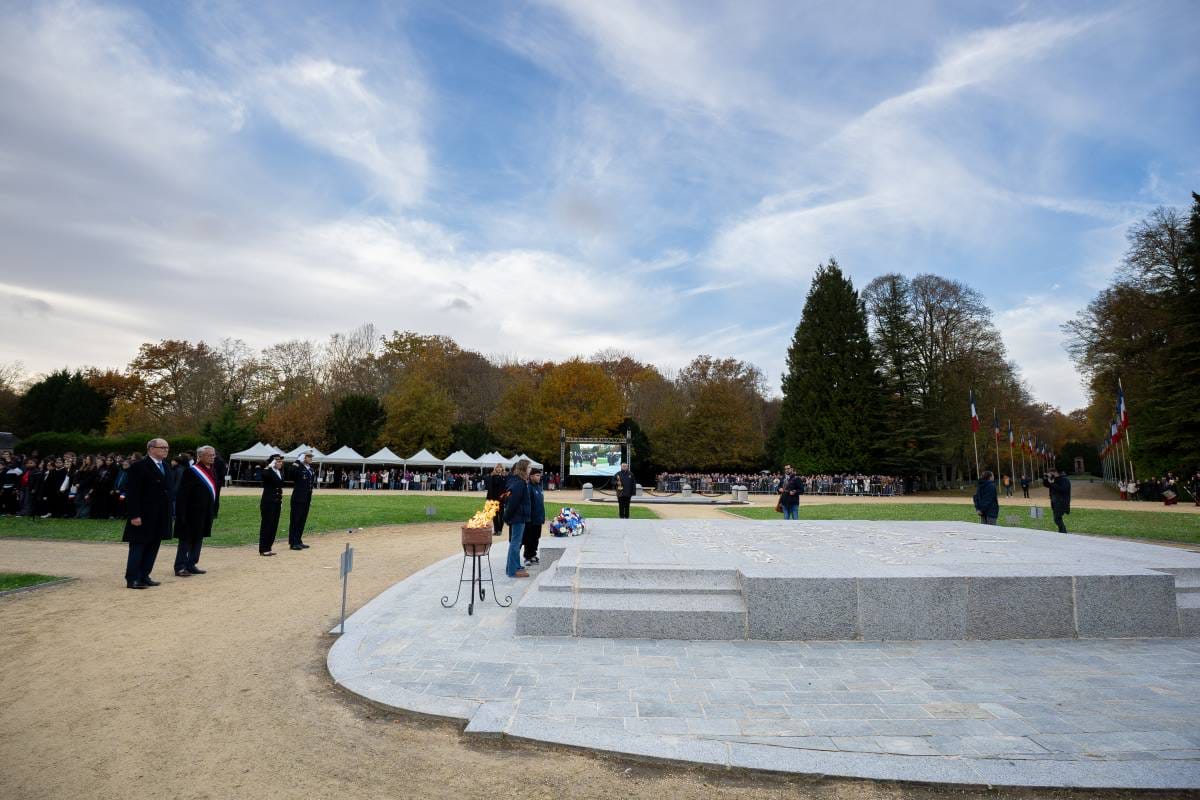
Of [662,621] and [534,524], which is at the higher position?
[534,524]

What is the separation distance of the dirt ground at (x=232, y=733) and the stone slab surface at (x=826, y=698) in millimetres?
164

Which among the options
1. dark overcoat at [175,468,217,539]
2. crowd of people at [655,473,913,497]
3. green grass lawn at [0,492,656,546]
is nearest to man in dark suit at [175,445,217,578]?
dark overcoat at [175,468,217,539]

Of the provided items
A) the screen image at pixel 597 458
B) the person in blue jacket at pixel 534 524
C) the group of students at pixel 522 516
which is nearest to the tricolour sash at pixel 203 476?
the group of students at pixel 522 516

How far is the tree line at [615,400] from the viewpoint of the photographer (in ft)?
136

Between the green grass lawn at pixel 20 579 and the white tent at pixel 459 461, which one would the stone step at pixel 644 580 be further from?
Result: the white tent at pixel 459 461

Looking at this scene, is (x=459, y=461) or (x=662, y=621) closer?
(x=662, y=621)

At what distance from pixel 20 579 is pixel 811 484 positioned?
1677 inches

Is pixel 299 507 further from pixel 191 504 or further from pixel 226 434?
pixel 226 434

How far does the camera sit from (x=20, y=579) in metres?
8.34

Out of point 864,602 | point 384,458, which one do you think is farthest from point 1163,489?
point 384,458

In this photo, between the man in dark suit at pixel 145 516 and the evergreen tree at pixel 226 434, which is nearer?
the man in dark suit at pixel 145 516

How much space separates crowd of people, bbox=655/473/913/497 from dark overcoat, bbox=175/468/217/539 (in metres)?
32.9

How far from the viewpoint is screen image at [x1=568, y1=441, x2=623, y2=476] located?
1575 inches

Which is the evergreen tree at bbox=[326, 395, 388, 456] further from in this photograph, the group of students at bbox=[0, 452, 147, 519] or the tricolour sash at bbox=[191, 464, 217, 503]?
the tricolour sash at bbox=[191, 464, 217, 503]
